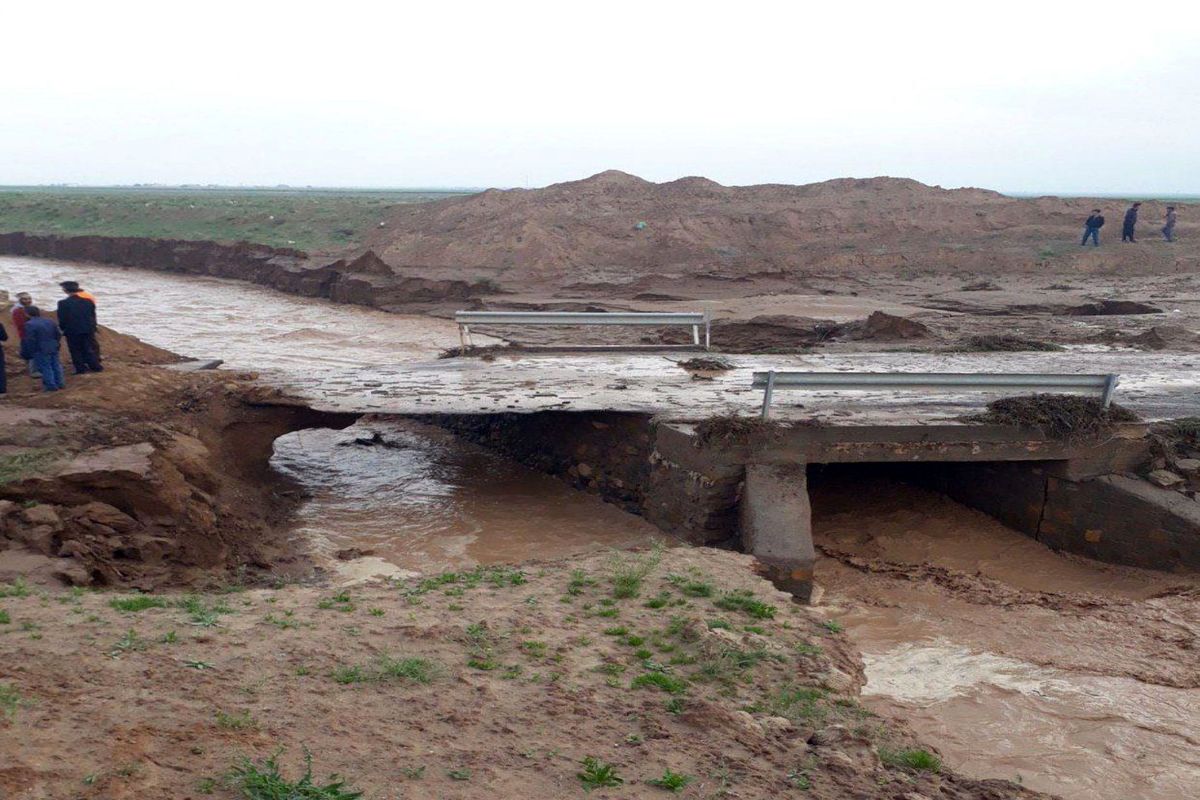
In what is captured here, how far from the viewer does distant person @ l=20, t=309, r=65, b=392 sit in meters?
10.2

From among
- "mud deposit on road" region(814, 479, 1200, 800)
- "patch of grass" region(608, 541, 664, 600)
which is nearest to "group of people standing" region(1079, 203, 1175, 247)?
"mud deposit on road" region(814, 479, 1200, 800)

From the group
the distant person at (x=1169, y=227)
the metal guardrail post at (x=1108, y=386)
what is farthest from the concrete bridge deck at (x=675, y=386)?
the distant person at (x=1169, y=227)

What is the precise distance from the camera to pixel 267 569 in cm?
827

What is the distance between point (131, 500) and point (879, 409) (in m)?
6.67

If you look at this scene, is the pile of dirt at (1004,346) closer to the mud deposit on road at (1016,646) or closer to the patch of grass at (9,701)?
the mud deposit on road at (1016,646)

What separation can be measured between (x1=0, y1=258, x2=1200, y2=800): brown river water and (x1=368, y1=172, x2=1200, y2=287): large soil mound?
16577 millimetres

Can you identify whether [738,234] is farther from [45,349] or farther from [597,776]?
[597,776]

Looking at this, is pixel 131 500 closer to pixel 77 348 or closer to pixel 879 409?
pixel 77 348

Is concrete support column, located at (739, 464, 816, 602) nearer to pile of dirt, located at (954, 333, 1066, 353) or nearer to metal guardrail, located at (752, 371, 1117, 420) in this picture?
metal guardrail, located at (752, 371, 1117, 420)

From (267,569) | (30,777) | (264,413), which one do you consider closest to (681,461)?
(267,569)

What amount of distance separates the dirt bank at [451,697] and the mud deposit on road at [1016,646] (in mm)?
772

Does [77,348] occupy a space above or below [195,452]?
above

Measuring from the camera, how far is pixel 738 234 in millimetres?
33312

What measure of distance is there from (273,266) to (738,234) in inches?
581
